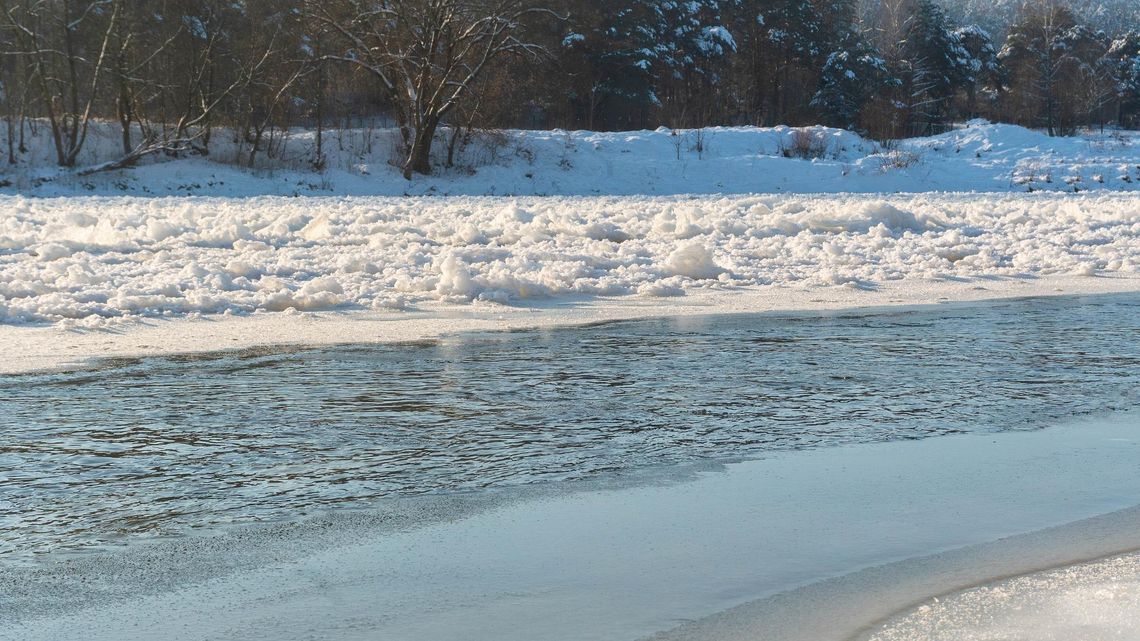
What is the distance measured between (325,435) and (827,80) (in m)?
50.2

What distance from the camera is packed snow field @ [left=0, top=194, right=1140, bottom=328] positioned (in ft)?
33.9

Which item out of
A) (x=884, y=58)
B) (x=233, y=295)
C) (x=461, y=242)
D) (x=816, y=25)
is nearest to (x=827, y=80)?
(x=816, y=25)

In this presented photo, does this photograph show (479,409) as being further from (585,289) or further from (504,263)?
(504,263)

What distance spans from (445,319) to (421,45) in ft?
85.2

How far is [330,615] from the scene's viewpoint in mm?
3254

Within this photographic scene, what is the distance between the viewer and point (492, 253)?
13.3 m

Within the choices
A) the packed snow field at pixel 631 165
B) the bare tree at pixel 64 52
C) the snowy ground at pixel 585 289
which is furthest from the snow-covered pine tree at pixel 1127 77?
the bare tree at pixel 64 52

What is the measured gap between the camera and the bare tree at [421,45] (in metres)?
33.3

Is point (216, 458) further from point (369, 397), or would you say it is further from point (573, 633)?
point (573, 633)

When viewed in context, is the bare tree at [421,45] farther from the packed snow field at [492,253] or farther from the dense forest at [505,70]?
the packed snow field at [492,253]

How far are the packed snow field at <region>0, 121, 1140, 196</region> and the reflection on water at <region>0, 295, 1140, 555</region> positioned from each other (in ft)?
75.4

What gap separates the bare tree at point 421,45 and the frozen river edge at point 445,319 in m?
22.6

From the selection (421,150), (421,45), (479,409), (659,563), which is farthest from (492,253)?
(421,45)

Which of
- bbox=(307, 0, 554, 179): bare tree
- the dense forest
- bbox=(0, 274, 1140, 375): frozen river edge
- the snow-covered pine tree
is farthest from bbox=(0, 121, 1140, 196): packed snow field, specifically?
the snow-covered pine tree
